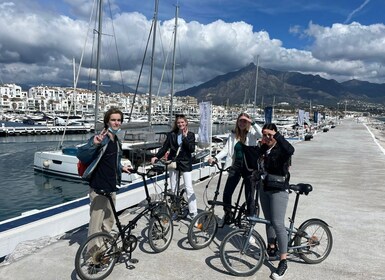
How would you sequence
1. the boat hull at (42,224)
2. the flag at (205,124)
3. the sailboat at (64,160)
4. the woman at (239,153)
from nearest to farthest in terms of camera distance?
1. the boat hull at (42,224)
2. the woman at (239,153)
3. the flag at (205,124)
4. the sailboat at (64,160)

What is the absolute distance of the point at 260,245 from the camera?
3959 millimetres

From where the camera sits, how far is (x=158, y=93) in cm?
3044

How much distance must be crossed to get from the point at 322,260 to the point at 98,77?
1679cm

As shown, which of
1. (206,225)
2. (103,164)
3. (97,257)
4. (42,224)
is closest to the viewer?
A: (97,257)

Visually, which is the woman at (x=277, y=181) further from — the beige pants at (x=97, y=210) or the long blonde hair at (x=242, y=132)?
the beige pants at (x=97, y=210)

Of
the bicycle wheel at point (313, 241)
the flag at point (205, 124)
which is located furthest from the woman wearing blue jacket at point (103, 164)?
the flag at point (205, 124)

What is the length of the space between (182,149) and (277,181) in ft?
7.26

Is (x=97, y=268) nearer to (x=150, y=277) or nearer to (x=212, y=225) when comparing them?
(x=150, y=277)

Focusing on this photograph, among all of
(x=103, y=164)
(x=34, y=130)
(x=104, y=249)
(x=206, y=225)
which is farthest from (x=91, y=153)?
(x=34, y=130)

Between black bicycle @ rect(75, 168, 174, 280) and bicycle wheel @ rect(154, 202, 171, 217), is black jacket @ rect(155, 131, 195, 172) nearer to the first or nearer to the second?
bicycle wheel @ rect(154, 202, 171, 217)

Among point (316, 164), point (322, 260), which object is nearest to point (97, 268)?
point (322, 260)

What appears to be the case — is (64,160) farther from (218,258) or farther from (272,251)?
(272,251)

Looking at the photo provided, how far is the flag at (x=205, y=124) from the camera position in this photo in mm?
11949

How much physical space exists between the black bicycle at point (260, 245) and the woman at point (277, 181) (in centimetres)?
17
